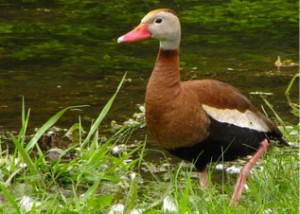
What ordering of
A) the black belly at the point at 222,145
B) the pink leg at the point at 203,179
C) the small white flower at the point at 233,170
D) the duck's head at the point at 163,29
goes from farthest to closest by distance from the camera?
the small white flower at the point at 233,170 → the duck's head at the point at 163,29 → the black belly at the point at 222,145 → the pink leg at the point at 203,179

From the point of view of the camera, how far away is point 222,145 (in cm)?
729

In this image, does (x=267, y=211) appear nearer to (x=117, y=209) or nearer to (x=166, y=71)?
(x=117, y=209)

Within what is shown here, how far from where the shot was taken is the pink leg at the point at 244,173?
6.25 m

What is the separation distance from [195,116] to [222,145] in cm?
34

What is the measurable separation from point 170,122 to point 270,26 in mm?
7104

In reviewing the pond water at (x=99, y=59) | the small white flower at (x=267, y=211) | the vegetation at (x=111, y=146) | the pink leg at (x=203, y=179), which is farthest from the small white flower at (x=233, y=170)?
the small white flower at (x=267, y=211)

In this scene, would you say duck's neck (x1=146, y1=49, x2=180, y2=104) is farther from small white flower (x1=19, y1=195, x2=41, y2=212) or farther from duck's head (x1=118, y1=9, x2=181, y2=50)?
small white flower (x1=19, y1=195, x2=41, y2=212)

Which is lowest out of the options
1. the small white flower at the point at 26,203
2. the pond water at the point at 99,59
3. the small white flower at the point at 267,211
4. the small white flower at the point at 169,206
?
the pond water at the point at 99,59

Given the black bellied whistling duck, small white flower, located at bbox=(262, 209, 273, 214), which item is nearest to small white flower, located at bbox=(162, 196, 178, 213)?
small white flower, located at bbox=(262, 209, 273, 214)

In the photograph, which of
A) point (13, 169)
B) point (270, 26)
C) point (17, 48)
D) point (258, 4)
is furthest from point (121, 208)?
point (258, 4)

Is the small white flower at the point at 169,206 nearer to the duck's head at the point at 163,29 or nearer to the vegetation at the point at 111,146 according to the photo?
the vegetation at the point at 111,146

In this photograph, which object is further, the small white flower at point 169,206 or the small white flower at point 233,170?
the small white flower at point 233,170

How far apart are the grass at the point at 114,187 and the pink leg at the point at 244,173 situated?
4 centimetres

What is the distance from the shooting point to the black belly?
23.7ft
